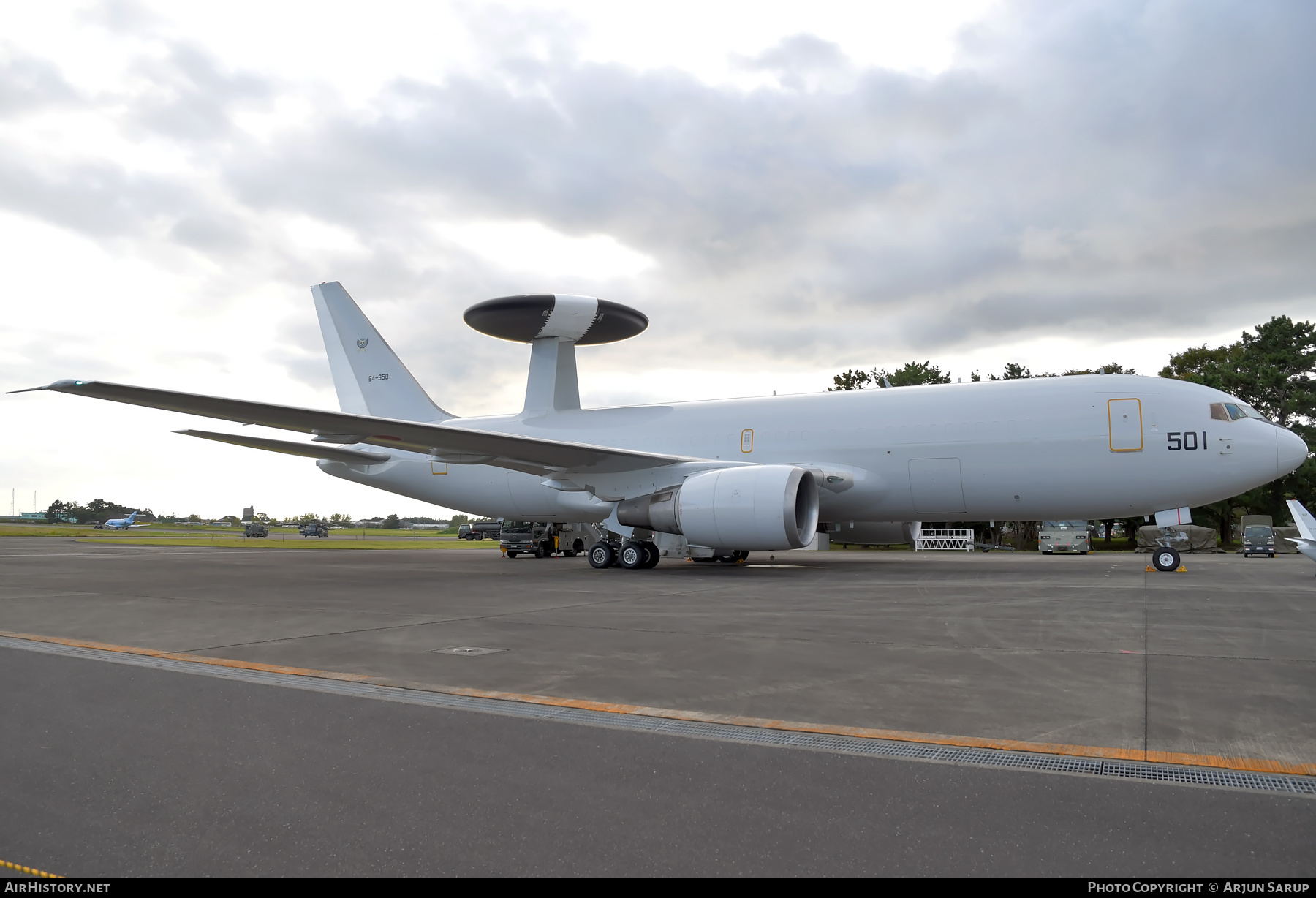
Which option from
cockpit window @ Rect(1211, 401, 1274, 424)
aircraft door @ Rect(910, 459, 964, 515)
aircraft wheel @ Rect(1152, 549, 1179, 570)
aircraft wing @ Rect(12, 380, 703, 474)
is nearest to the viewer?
aircraft wing @ Rect(12, 380, 703, 474)

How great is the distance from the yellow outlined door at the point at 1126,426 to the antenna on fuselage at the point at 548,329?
43.5ft

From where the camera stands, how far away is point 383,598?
996 cm

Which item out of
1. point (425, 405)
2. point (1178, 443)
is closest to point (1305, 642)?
point (1178, 443)

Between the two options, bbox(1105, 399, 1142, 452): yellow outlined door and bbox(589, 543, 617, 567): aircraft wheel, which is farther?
bbox(589, 543, 617, 567): aircraft wheel

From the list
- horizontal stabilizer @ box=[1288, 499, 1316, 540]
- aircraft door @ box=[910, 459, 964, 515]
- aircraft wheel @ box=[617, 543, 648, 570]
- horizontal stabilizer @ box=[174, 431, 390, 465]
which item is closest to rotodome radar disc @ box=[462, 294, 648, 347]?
horizontal stabilizer @ box=[174, 431, 390, 465]

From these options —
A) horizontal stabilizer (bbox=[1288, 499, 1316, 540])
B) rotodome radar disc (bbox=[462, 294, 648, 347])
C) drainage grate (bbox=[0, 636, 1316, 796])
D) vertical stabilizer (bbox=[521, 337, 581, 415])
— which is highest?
rotodome radar disc (bbox=[462, 294, 648, 347])

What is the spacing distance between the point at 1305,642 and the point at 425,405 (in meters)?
20.1

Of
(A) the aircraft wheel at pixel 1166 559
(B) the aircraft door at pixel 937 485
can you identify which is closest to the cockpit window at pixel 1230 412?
(A) the aircraft wheel at pixel 1166 559

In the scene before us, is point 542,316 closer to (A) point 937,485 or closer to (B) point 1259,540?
(A) point 937,485

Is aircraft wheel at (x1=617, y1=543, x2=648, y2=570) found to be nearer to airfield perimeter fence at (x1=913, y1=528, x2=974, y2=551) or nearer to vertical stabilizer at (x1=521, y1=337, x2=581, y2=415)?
vertical stabilizer at (x1=521, y1=337, x2=581, y2=415)

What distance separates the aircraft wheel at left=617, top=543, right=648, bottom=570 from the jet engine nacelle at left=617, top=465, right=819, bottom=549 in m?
1.52

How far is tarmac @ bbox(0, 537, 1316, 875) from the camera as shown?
2354 mm

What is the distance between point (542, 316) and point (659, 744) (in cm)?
1922

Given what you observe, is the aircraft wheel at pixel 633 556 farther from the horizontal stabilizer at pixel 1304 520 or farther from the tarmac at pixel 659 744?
the horizontal stabilizer at pixel 1304 520
